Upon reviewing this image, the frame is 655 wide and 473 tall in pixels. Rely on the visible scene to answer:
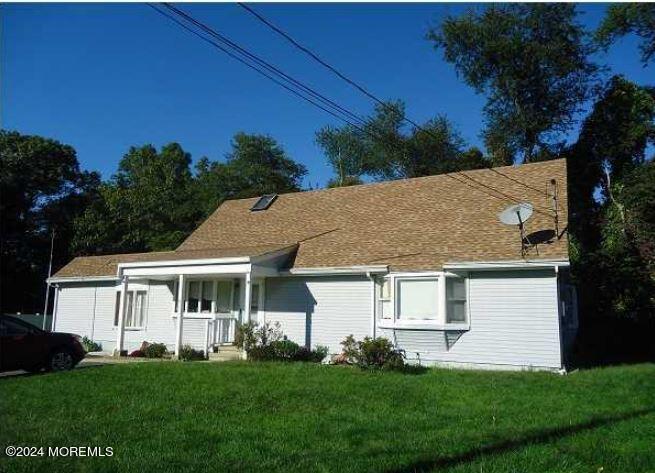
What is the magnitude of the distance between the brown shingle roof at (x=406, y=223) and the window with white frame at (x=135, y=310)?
219cm

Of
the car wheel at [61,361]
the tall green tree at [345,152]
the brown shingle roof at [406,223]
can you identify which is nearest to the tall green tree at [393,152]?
the tall green tree at [345,152]

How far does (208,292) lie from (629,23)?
90.8 ft

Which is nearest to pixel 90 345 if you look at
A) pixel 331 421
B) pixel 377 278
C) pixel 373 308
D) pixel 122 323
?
pixel 122 323

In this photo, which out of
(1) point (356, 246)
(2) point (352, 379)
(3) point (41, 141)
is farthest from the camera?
(3) point (41, 141)

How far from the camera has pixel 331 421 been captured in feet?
27.1

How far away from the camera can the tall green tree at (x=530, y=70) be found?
36312 mm

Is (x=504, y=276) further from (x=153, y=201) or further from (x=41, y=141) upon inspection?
(x=41, y=141)

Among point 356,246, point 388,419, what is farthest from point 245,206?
point 388,419

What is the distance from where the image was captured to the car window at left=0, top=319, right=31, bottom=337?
13284 mm

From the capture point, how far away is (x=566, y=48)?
3653cm

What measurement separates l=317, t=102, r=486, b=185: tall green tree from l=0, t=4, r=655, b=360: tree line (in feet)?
0.42

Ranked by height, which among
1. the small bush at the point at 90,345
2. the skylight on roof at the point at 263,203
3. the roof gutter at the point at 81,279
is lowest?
the small bush at the point at 90,345

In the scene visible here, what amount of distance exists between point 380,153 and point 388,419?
41.3 meters

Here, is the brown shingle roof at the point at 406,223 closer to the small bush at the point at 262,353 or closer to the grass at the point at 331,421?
the small bush at the point at 262,353
